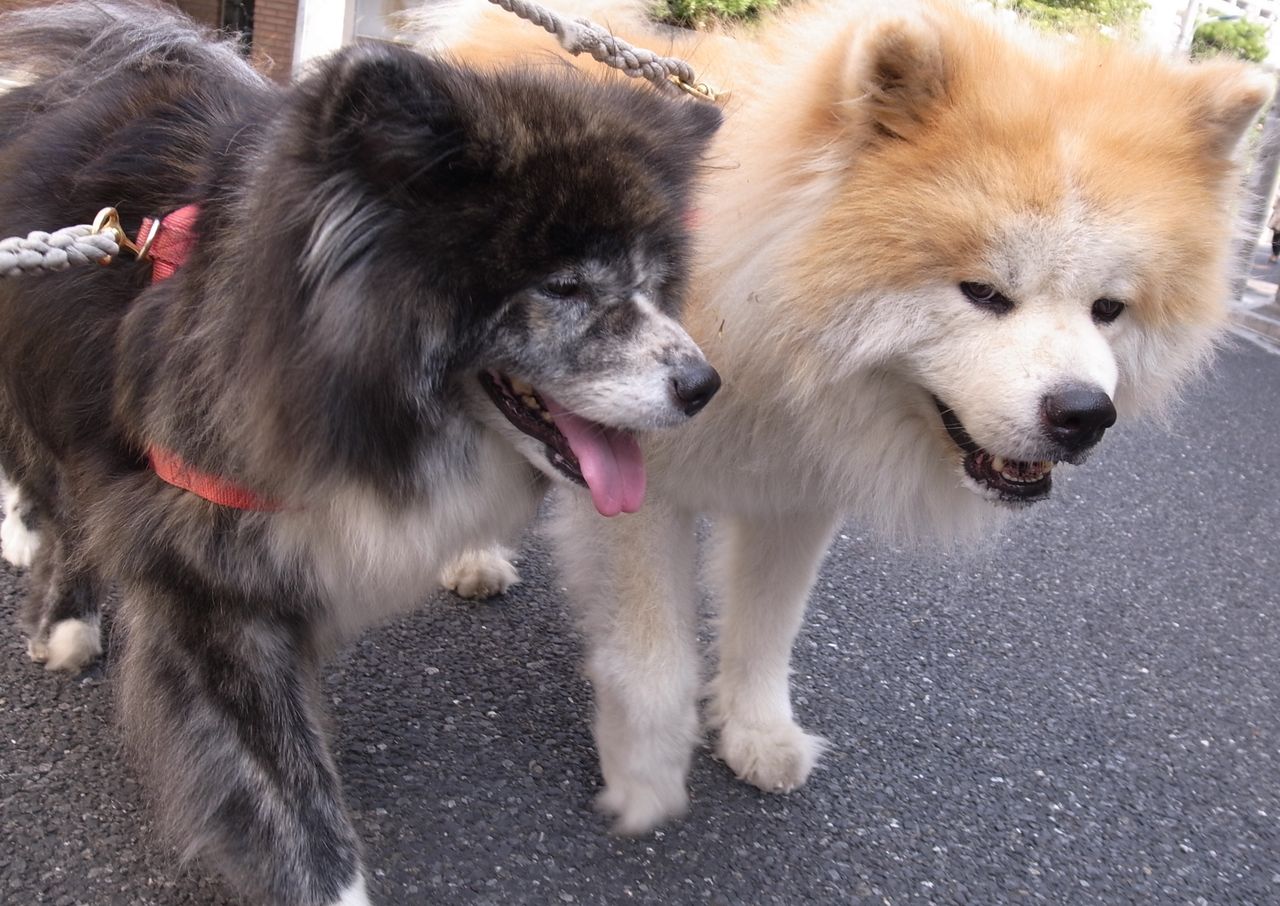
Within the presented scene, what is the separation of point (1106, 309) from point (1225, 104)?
443 millimetres

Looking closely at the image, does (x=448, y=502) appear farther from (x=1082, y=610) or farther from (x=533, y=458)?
(x=1082, y=610)

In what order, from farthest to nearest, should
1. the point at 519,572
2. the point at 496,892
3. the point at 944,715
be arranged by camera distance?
the point at 519,572 < the point at 944,715 < the point at 496,892

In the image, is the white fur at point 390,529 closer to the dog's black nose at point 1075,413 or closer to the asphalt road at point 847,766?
the asphalt road at point 847,766

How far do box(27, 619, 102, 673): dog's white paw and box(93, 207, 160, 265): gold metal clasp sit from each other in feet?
3.64

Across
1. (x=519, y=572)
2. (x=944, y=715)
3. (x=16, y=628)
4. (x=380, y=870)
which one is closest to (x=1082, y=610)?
(x=944, y=715)

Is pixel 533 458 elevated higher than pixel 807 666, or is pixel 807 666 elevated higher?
pixel 533 458

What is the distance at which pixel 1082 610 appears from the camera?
12.2 feet

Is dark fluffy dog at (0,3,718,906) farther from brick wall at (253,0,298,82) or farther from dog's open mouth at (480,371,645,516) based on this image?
brick wall at (253,0,298,82)

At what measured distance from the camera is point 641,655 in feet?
6.89

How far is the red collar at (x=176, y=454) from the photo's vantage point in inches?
63.6

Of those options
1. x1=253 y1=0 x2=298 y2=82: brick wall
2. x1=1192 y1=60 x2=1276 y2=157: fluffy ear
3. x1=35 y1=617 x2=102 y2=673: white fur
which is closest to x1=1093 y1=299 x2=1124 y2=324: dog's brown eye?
x1=1192 y1=60 x2=1276 y2=157: fluffy ear

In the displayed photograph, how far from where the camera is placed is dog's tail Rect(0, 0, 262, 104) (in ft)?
6.57

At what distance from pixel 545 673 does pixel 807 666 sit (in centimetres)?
78

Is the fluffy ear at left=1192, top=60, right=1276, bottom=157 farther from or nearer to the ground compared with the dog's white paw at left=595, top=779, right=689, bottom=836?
farther from the ground
